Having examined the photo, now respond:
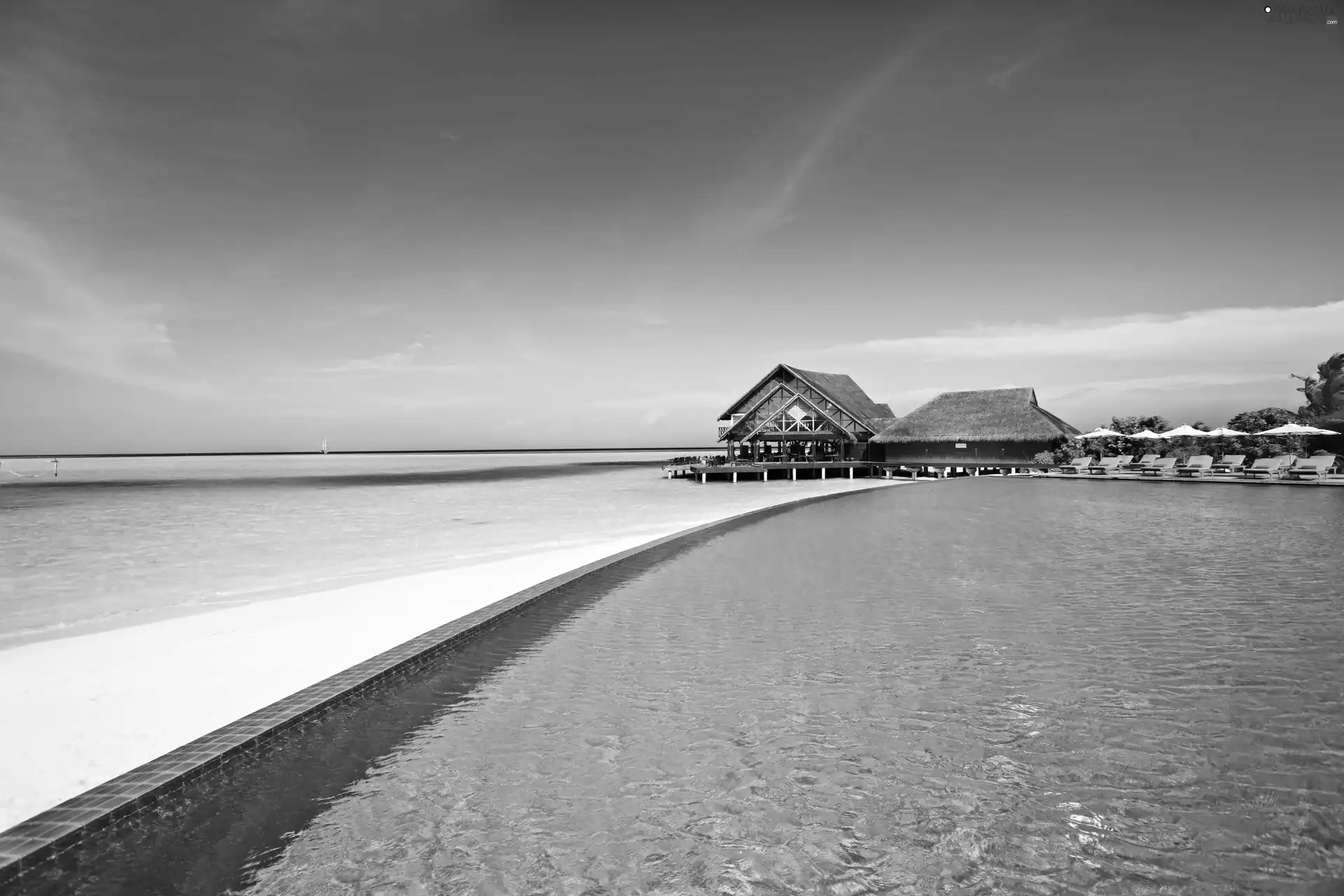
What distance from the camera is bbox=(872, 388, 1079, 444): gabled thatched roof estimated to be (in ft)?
119

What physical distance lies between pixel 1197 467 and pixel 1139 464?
2.64 m

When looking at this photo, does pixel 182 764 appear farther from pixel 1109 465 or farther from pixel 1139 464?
pixel 1139 464

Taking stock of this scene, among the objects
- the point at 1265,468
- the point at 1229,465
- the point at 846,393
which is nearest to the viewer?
the point at 1265,468

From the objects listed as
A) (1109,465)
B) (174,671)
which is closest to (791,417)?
(1109,465)

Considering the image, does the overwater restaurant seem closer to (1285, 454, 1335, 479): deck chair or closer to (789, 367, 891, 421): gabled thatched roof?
(789, 367, 891, 421): gabled thatched roof

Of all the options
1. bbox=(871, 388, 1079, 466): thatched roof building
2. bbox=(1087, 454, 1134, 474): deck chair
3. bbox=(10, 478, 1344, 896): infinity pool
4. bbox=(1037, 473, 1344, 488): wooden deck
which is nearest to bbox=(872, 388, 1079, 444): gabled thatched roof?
bbox=(871, 388, 1079, 466): thatched roof building

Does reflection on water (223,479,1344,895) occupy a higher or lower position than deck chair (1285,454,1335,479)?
lower

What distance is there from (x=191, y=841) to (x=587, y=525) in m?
14.1

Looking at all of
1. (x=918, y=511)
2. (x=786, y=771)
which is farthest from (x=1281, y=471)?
(x=786, y=771)

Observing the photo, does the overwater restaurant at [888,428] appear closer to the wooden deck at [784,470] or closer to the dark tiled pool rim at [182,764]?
the wooden deck at [784,470]

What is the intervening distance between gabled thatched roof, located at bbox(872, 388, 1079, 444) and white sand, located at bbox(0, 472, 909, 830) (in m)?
33.3

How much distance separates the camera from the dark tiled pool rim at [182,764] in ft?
8.82

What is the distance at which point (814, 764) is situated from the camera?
355cm

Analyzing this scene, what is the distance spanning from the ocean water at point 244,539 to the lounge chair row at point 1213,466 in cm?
1798
